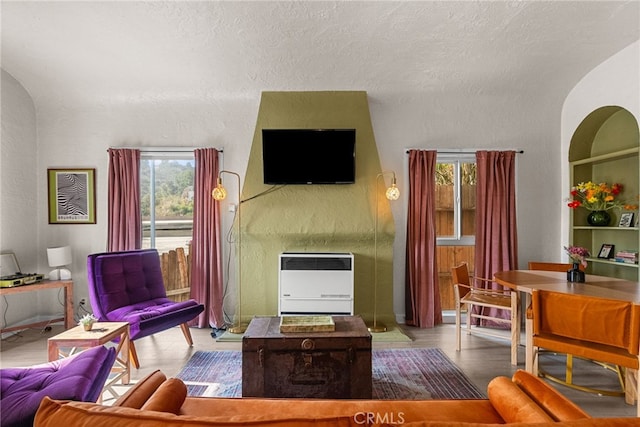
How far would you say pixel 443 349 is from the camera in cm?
323

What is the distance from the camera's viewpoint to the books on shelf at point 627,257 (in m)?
3.26

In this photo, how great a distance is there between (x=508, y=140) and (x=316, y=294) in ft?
9.64

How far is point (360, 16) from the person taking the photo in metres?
2.80

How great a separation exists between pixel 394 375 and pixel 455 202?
93.6 inches

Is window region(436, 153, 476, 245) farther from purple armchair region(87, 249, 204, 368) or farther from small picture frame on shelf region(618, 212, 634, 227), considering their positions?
purple armchair region(87, 249, 204, 368)

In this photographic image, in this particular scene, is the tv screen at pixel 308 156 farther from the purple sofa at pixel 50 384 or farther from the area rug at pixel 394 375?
the purple sofa at pixel 50 384

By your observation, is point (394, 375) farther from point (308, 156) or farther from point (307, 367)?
point (308, 156)

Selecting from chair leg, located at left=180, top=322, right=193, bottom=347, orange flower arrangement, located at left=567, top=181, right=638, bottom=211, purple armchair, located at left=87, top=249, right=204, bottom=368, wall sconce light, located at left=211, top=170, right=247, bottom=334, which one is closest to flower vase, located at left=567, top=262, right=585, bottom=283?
orange flower arrangement, located at left=567, top=181, right=638, bottom=211

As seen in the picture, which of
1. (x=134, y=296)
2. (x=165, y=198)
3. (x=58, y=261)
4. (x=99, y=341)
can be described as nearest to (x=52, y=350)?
(x=99, y=341)

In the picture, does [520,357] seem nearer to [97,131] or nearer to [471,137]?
[471,137]

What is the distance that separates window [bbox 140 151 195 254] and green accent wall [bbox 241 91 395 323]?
816 mm

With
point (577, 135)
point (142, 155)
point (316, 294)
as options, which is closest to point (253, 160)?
point (142, 155)

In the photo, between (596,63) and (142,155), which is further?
(142,155)

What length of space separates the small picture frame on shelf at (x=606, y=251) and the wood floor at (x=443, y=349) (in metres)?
1.34
